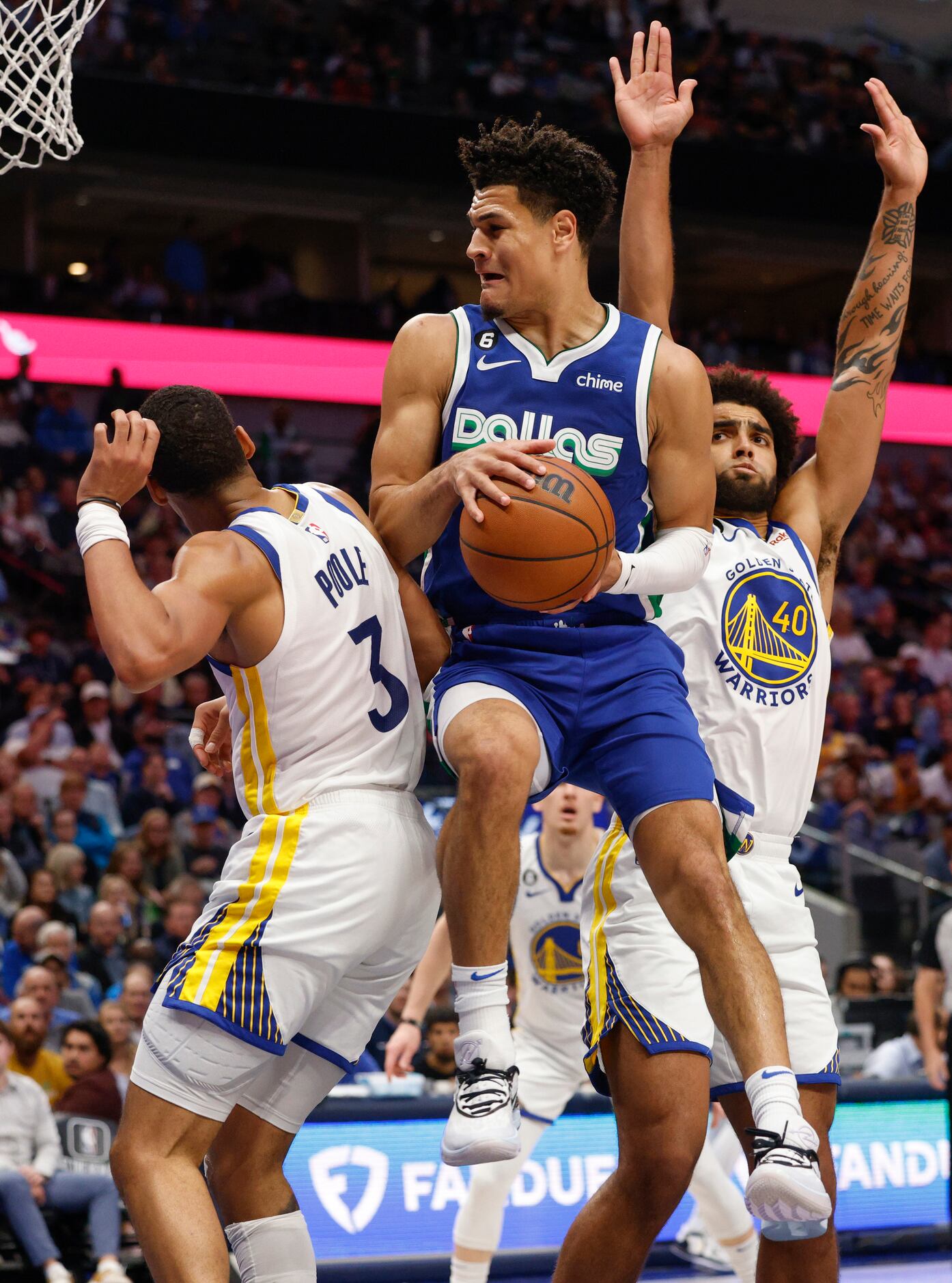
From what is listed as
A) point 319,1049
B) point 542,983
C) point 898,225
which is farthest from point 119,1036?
point 898,225

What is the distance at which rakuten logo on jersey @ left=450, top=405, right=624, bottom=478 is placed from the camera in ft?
12.6

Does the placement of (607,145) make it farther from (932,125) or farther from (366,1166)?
(366,1166)

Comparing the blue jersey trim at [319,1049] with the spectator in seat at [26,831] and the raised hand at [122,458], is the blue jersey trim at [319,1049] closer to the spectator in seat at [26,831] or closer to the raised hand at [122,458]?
the raised hand at [122,458]

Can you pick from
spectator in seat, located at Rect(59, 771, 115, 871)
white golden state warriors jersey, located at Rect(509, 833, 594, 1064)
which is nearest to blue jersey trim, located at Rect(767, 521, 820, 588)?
white golden state warriors jersey, located at Rect(509, 833, 594, 1064)

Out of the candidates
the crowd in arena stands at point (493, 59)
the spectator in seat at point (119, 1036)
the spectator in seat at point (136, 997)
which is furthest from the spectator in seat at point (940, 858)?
the crowd in arena stands at point (493, 59)

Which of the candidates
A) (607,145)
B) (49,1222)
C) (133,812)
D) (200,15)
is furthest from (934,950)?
(200,15)

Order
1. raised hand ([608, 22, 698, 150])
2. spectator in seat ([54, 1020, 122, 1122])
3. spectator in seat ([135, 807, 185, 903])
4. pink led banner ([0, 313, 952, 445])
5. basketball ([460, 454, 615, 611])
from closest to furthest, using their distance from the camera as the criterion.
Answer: basketball ([460, 454, 615, 611])
raised hand ([608, 22, 698, 150])
spectator in seat ([54, 1020, 122, 1122])
spectator in seat ([135, 807, 185, 903])
pink led banner ([0, 313, 952, 445])

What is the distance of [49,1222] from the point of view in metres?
7.67

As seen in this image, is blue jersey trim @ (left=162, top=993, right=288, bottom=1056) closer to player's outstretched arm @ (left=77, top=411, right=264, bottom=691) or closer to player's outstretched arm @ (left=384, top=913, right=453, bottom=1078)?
player's outstretched arm @ (left=77, top=411, right=264, bottom=691)

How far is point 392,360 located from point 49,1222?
5457mm

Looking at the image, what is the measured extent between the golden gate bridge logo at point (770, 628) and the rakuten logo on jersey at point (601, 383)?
0.94m

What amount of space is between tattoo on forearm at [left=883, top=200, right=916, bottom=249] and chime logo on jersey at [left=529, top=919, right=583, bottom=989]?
3600 mm

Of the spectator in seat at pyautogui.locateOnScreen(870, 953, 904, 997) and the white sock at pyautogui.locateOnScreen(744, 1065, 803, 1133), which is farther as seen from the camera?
the spectator in seat at pyautogui.locateOnScreen(870, 953, 904, 997)

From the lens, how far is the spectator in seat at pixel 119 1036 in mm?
8625
